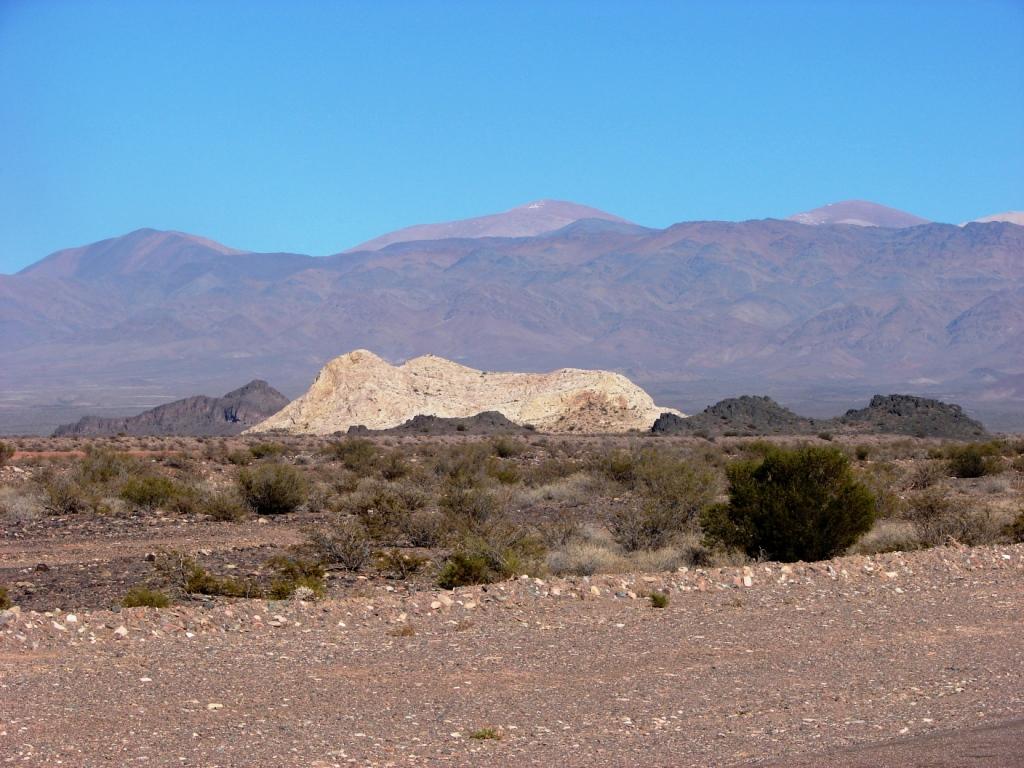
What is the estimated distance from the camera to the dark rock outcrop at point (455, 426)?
193 ft

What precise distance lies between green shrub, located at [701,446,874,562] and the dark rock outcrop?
3925 centimetres

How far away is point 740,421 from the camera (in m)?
67.6

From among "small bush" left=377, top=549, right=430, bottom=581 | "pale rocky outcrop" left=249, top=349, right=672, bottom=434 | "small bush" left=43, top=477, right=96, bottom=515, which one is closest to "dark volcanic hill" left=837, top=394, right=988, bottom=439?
"pale rocky outcrop" left=249, top=349, right=672, bottom=434

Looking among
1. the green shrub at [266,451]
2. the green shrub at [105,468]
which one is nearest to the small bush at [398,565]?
the green shrub at [105,468]

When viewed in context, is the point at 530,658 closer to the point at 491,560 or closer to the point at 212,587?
the point at 491,560

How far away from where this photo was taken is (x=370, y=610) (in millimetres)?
13727

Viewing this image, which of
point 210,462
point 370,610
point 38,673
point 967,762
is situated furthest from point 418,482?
point 967,762

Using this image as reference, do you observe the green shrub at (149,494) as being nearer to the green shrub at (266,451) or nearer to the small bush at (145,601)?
the small bush at (145,601)

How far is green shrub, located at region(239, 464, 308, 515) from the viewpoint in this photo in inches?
1089

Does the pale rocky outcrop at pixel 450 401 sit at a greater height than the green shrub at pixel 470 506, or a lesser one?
greater

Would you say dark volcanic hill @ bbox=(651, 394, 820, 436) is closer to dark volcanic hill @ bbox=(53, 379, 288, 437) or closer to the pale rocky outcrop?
the pale rocky outcrop

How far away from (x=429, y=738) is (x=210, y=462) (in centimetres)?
3459

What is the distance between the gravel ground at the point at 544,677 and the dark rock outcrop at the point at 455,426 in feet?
142

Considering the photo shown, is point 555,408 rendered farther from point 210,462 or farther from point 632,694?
point 632,694
